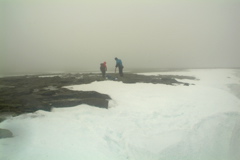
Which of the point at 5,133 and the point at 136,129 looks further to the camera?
the point at 136,129

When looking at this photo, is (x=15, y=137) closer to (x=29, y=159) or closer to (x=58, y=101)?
(x=29, y=159)

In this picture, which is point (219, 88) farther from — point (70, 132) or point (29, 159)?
point (29, 159)

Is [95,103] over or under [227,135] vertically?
over

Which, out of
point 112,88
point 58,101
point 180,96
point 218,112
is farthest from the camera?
point 112,88

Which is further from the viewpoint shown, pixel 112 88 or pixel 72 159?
pixel 112 88

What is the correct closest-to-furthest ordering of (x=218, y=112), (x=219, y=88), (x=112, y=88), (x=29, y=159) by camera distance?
(x=29, y=159)
(x=218, y=112)
(x=112, y=88)
(x=219, y=88)

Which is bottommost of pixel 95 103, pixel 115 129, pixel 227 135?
pixel 227 135

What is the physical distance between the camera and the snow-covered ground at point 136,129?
472cm

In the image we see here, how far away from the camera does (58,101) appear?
21.9ft

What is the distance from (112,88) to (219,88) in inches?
198

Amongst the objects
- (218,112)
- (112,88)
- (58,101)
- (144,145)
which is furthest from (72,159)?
(218,112)

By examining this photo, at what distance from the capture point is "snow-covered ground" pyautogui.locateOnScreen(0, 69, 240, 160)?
4.72 meters

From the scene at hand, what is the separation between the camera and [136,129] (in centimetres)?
598

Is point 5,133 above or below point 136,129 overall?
above
